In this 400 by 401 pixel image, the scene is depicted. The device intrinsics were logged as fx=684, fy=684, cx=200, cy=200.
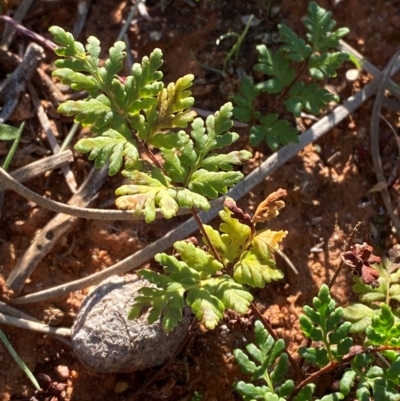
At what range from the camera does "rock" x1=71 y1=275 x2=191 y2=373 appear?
10.3ft

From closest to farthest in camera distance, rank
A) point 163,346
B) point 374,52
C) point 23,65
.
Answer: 1. point 163,346
2. point 23,65
3. point 374,52

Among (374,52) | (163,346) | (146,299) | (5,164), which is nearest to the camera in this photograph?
(146,299)

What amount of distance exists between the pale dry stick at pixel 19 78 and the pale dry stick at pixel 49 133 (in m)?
0.06

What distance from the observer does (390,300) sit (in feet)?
11.6

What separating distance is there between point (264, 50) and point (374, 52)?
83 centimetres

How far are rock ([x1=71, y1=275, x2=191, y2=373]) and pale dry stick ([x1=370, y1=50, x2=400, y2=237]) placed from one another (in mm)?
1271

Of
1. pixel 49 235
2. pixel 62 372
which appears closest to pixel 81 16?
pixel 49 235

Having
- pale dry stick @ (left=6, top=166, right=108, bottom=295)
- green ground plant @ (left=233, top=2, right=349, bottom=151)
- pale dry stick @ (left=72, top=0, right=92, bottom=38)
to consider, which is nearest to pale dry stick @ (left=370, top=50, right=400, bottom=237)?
green ground plant @ (left=233, top=2, right=349, bottom=151)

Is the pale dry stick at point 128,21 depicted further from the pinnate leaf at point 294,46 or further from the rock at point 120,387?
the rock at point 120,387

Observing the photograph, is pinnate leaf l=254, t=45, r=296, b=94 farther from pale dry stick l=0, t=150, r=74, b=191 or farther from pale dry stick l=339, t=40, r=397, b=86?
pale dry stick l=0, t=150, r=74, b=191

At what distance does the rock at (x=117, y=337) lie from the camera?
3152mm

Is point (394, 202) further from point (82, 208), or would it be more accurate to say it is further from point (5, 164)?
point (5, 164)

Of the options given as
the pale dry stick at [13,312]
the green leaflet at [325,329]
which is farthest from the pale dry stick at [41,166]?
the green leaflet at [325,329]

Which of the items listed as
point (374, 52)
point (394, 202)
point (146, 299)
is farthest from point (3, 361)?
point (374, 52)
